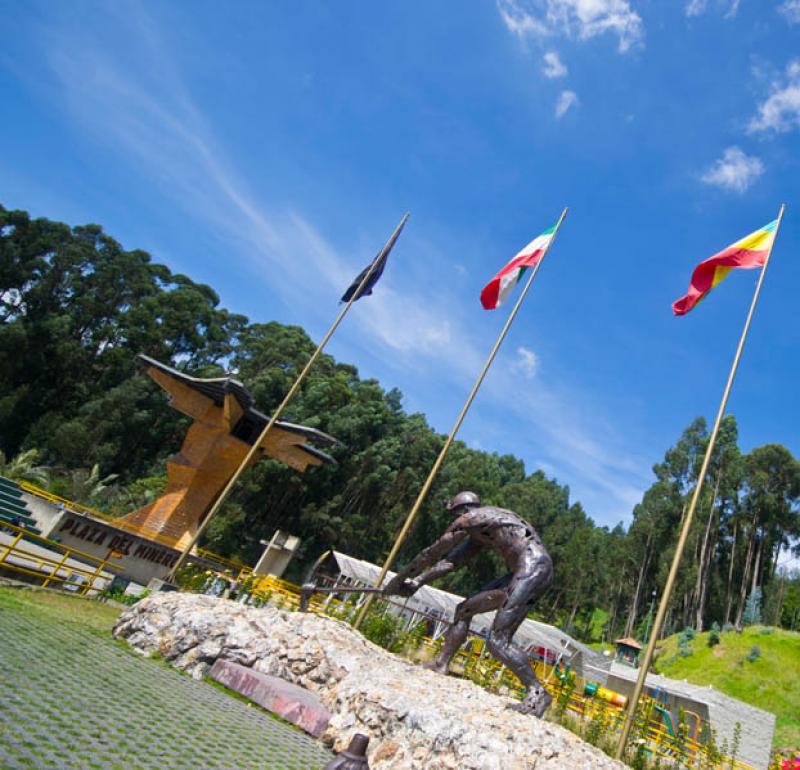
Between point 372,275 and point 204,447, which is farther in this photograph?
point 204,447

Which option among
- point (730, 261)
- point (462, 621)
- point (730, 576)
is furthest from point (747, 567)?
point (462, 621)

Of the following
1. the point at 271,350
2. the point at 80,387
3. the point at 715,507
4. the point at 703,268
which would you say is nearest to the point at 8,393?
the point at 80,387

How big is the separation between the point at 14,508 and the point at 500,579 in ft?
54.6

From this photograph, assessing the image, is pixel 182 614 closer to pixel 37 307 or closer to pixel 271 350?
pixel 271 350

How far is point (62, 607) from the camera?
7293 millimetres

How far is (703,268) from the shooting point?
30.1ft

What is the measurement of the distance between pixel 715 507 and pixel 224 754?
4591 centimetres

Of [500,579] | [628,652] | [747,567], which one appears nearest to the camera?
[500,579]

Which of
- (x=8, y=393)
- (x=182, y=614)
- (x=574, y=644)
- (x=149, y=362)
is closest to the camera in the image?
(x=182, y=614)

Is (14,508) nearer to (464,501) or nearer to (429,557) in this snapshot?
(429,557)

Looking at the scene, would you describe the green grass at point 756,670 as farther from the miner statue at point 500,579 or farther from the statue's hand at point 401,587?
the statue's hand at point 401,587

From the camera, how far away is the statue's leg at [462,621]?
6359mm

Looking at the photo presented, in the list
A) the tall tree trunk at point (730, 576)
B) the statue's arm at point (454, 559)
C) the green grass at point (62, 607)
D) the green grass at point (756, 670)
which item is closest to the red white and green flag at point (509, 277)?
the statue's arm at point (454, 559)

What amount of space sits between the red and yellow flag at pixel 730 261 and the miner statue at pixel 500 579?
19.6 ft
